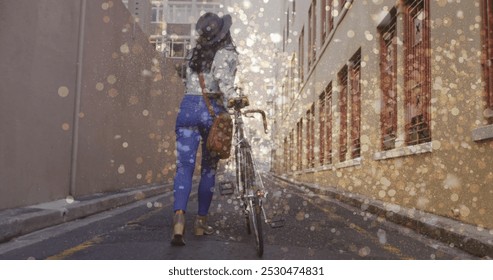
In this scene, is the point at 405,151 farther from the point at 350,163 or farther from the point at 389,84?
the point at 350,163

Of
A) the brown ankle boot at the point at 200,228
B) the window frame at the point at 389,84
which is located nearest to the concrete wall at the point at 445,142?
the window frame at the point at 389,84

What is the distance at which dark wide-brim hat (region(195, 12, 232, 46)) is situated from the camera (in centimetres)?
409

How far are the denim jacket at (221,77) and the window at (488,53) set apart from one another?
2.45 m

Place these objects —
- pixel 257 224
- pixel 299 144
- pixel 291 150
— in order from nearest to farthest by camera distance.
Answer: pixel 257 224
pixel 299 144
pixel 291 150

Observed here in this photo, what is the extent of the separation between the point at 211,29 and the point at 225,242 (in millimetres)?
1684

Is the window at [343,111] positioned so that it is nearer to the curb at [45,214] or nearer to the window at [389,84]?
the window at [389,84]

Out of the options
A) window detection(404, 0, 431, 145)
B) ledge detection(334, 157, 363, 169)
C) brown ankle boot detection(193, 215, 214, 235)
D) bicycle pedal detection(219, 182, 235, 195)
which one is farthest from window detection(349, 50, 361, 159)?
bicycle pedal detection(219, 182, 235, 195)

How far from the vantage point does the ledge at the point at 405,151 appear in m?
6.17

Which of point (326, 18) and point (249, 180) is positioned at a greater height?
point (326, 18)

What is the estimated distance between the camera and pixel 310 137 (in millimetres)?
19953

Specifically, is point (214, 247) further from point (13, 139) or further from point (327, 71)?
point (327, 71)

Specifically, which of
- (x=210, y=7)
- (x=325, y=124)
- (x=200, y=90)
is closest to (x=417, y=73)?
(x=200, y=90)
